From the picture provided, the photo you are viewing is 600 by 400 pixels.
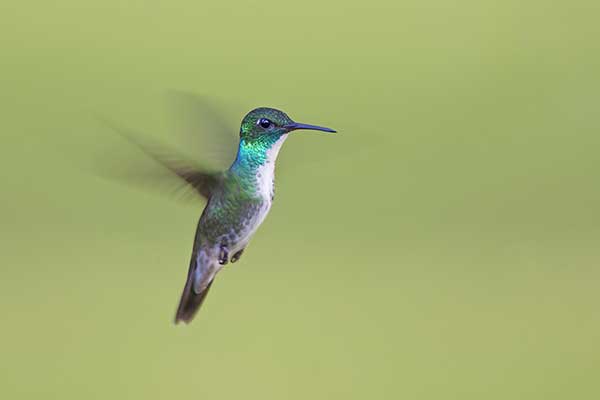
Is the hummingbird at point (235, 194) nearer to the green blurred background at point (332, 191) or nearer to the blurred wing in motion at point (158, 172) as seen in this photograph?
the blurred wing in motion at point (158, 172)

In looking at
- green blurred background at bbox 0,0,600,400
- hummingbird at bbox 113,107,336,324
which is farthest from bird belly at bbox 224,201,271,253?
green blurred background at bbox 0,0,600,400

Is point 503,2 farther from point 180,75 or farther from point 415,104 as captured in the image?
point 180,75

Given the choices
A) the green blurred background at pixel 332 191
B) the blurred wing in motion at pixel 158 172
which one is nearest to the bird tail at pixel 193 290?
the blurred wing in motion at pixel 158 172

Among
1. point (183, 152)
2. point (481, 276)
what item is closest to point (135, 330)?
Result: point (481, 276)

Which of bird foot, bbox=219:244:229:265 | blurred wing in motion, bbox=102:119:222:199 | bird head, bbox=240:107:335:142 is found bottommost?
bird foot, bbox=219:244:229:265

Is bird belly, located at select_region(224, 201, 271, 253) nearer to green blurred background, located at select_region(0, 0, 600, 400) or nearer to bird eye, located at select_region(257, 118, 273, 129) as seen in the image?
bird eye, located at select_region(257, 118, 273, 129)

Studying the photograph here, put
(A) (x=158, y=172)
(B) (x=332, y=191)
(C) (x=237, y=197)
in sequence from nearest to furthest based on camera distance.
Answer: (A) (x=158, y=172) < (C) (x=237, y=197) < (B) (x=332, y=191)

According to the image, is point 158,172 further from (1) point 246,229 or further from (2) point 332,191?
(2) point 332,191

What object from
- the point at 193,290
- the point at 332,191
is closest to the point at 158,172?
the point at 193,290
